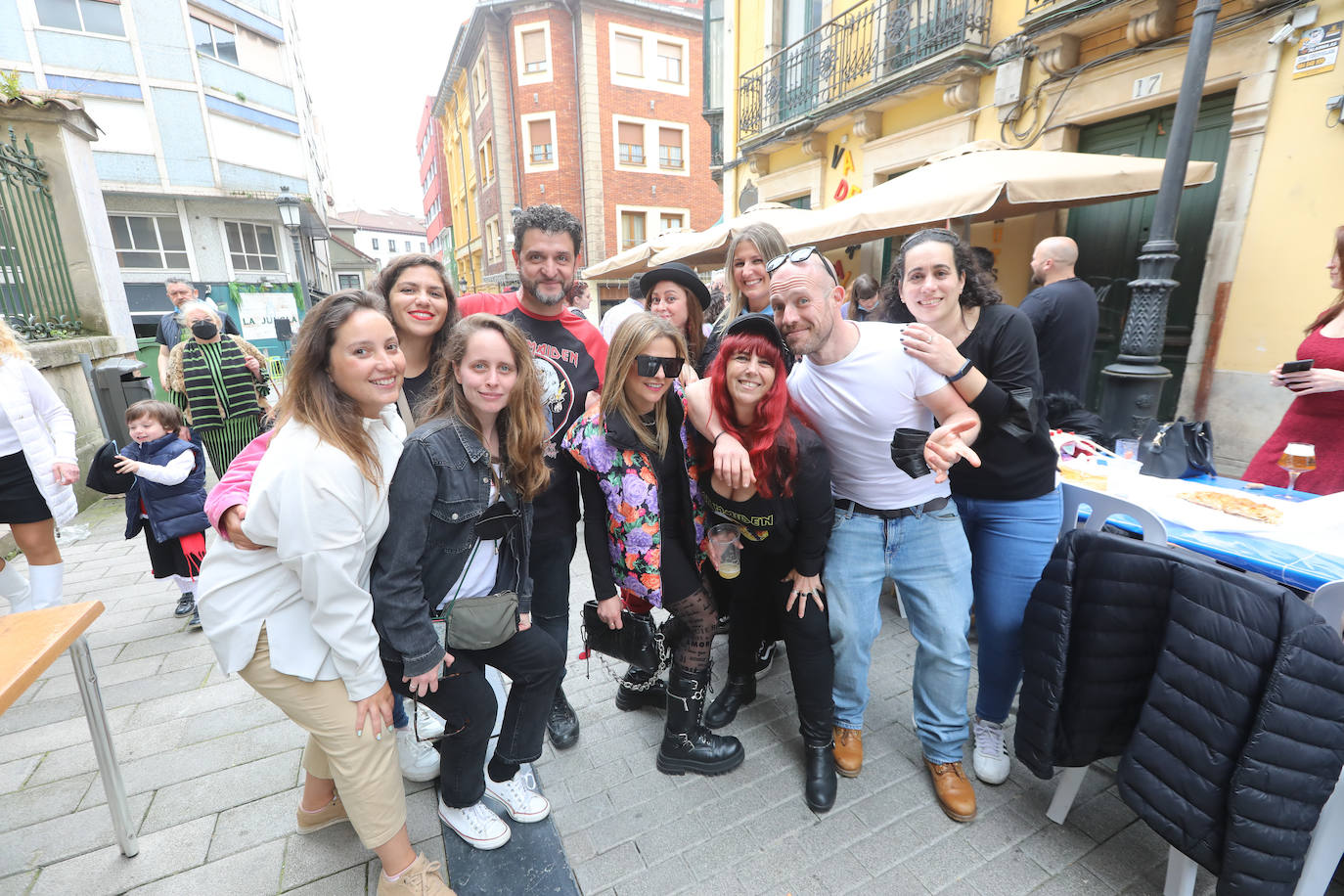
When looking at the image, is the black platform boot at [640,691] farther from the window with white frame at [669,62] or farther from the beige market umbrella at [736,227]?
the window with white frame at [669,62]

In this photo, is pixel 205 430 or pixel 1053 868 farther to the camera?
pixel 205 430

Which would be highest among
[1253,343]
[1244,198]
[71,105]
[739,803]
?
[71,105]

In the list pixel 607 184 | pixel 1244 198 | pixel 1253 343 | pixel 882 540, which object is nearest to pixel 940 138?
pixel 1244 198

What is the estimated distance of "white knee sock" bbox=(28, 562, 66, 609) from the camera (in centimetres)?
316

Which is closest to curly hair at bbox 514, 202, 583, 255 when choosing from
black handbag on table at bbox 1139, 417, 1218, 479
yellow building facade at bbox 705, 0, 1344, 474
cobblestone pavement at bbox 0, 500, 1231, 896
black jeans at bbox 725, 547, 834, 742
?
black jeans at bbox 725, 547, 834, 742

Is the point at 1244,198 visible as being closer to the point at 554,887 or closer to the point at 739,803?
the point at 739,803

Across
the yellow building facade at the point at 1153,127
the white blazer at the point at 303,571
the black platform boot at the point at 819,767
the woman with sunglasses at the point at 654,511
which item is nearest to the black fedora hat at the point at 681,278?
the woman with sunglasses at the point at 654,511

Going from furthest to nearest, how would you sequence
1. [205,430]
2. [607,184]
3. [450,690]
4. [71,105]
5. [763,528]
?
Answer: [607,184] → [71,105] → [205,430] → [763,528] → [450,690]

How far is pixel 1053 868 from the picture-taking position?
6.43 ft

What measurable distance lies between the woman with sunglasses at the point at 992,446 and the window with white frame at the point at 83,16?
29164 millimetres

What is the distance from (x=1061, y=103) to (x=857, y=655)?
704 cm

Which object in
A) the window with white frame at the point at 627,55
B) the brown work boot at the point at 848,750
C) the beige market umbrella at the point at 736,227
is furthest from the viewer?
the window with white frame at the point at 627,55

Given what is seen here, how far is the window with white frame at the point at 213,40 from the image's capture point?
67.6ft

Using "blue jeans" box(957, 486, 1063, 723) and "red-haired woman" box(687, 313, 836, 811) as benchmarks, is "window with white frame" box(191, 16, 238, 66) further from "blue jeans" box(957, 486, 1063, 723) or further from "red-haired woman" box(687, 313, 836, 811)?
"blue jeans" box(957, 486, 1063, 723)
